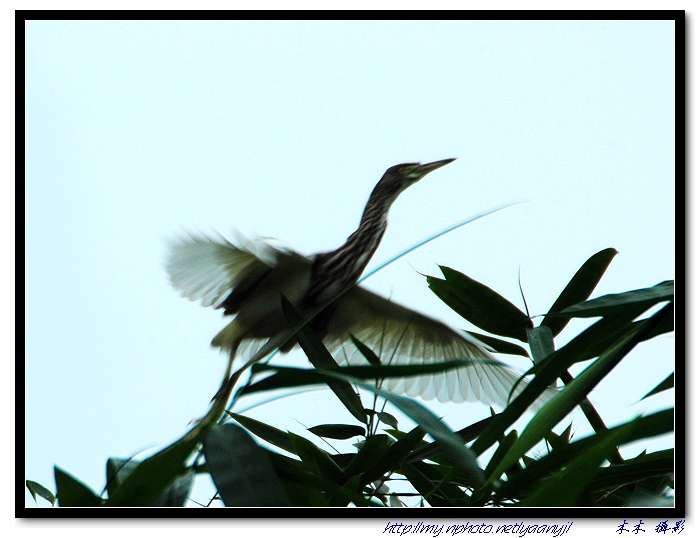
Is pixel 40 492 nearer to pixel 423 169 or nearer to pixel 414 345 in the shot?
pixel 414 345

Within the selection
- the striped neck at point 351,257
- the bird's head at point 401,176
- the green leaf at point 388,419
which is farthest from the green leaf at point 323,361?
the bird's head at point 401,176

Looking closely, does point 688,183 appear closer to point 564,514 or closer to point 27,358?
point 564,514

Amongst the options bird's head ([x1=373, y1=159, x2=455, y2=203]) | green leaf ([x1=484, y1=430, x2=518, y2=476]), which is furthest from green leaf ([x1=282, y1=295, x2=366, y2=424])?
bird's head ([x1=373, y1=159, x2=455, y2=203])

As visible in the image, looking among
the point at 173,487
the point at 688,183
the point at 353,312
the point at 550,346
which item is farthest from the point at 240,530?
the point at 688,183

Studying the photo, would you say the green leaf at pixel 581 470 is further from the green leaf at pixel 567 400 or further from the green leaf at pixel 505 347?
the green leaf at pixel 505 347

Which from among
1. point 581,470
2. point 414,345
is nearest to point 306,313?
point 414,345

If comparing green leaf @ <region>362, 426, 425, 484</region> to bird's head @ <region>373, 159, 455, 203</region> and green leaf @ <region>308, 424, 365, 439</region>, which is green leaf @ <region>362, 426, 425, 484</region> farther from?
bird's head @ <region>373, 159, 455, 203</region>
